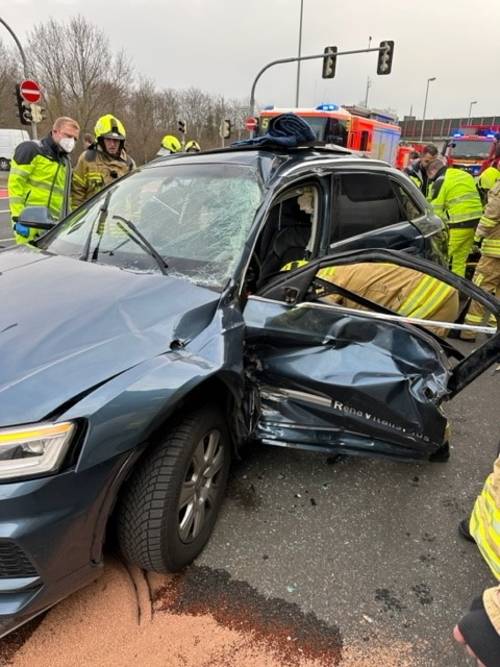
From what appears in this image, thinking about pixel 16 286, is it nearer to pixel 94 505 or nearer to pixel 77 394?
pixel 77 394

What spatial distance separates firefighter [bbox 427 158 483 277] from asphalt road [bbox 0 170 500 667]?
356 centimetres

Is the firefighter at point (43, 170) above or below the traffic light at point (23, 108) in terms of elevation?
below

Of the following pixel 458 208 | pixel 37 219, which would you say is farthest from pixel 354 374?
pixel 458 208

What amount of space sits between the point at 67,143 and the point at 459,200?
4.38 metres

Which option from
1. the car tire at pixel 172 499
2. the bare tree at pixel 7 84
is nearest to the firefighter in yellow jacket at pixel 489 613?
the car tire at pixel 172 499

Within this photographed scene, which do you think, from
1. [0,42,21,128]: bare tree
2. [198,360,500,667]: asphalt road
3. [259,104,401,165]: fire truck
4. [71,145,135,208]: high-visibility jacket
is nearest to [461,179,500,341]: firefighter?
[198,360,500,667]: asphalt road

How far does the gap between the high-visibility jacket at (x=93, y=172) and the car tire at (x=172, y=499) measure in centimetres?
363

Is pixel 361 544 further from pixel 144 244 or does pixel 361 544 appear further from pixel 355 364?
pixel 144 244

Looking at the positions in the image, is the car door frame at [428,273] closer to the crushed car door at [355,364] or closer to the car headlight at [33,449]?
the crushed car door at [355,364]

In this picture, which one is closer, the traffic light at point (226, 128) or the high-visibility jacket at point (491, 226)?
the high-visibility jacket at point (491, 226)

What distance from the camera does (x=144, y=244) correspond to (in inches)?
100

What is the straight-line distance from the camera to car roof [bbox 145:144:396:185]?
275 cm

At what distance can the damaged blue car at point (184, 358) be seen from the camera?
1558 millimetres

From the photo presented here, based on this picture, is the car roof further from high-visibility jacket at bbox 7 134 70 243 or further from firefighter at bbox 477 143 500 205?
firefighter at bbox 477 143 500 205
